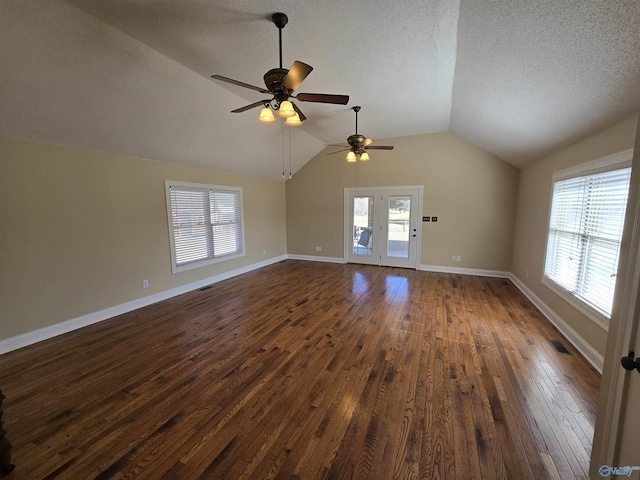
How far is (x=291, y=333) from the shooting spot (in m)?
3.27

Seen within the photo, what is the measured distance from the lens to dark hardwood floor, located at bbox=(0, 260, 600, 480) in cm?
161

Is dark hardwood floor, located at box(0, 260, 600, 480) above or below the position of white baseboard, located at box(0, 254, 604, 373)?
below

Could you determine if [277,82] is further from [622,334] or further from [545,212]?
[545,212]

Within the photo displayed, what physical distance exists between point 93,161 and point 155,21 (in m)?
2.27

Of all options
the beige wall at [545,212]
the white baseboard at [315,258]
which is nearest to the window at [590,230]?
the beige wall at [545,212]

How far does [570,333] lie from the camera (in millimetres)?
3082

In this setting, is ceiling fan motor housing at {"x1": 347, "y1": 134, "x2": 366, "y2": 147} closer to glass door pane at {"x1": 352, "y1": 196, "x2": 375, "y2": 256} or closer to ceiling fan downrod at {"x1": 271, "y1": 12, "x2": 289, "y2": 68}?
ceiling fan downrod at {"x1": 271, "y1": 12, "x2": 289, "y2": 68}

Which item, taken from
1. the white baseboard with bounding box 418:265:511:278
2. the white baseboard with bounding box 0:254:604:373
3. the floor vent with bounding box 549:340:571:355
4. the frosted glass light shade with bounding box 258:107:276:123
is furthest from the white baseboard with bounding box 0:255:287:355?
the floor vent with bounding box 549:340:571:355

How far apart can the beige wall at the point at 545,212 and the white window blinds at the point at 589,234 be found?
8.7 inches

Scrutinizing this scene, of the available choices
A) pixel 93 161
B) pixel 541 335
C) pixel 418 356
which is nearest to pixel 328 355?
pixel 418 356

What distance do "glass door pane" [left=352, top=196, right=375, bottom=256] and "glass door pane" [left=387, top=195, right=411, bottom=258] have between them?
46cm

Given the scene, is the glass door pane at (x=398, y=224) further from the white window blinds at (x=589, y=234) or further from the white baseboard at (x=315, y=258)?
the white window blinds at (x=589, y=234)

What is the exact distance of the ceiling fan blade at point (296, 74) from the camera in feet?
6.32

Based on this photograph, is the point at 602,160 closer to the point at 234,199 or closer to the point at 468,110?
the point at 468,110
